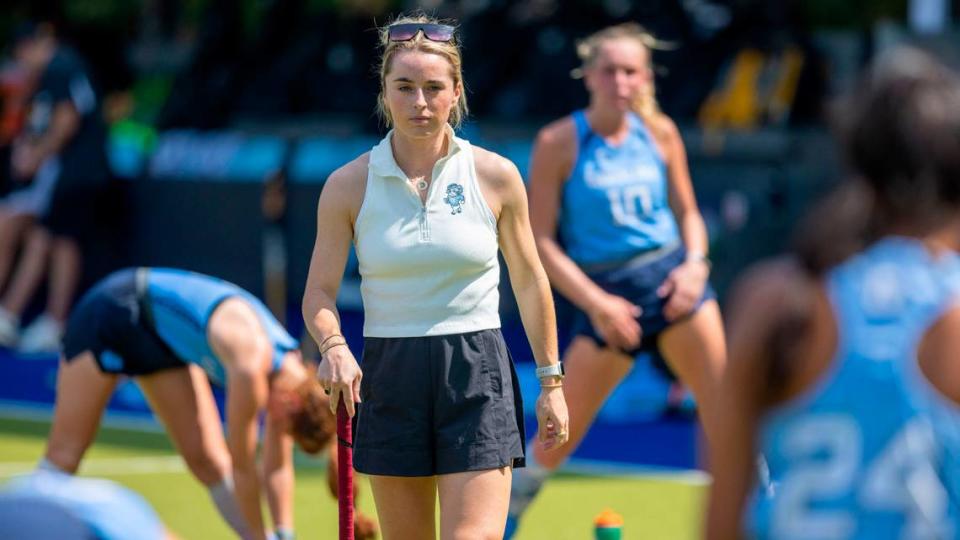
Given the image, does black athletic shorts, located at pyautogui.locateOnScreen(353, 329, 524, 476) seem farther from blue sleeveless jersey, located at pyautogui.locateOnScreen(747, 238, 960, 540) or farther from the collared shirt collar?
blue sleeveless jersey, located at pyautogui.locateOnScreen(747, 238, 960, 540)

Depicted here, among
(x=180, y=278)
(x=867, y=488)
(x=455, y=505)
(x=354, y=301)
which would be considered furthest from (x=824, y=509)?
(x=354, y=301)

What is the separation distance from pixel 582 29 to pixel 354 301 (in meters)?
3.29

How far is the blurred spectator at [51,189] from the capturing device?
15.4 m

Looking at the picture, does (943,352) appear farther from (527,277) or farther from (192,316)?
(192,316)

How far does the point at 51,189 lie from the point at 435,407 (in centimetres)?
1146

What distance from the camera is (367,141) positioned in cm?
1573

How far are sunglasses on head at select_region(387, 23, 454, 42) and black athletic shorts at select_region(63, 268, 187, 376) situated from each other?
6.62 ft

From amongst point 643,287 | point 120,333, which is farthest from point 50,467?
point 643,287

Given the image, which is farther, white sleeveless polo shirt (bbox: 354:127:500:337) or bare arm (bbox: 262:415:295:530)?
bare arm (bbox: 262:415:295:530)

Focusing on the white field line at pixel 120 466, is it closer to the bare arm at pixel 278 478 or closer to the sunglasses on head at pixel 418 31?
the bare arm at pixel 278 478

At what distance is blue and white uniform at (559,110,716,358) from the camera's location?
7.16 meters

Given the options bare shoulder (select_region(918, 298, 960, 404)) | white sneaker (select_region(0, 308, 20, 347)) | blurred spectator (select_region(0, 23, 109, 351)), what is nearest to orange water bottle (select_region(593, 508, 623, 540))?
bare shoulder (select_region(918, 298, 960, 404))

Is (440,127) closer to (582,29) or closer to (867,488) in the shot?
(867,488)

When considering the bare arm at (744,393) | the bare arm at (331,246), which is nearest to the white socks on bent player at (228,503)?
the bare arm at (331,246)
